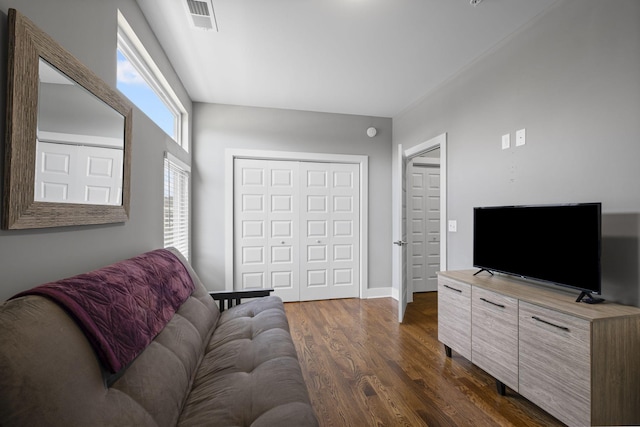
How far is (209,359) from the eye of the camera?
4.74 ft

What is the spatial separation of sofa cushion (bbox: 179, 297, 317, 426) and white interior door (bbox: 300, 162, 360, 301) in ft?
7.12

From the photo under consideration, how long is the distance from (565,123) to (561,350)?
146 centimetres

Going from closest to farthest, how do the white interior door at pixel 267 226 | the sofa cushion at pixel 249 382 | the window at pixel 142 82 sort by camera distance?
the sofa cushion at pixel 249 382 < the window at pixel 142 82 < the white interior door at pixel 267 226

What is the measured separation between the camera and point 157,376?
1036 mm

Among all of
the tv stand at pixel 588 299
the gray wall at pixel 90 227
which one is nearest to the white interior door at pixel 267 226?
the gray wall at pixel 90 227

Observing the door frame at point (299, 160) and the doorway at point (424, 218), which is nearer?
the door frame at point (299, 160)

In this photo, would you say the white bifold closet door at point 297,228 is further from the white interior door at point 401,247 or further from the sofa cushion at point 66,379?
the sofa cushion at point 66,379

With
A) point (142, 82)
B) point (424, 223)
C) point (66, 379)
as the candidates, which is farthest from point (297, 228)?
point (66, 379)

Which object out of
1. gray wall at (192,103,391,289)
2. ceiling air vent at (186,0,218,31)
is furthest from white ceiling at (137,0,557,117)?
gray wall at (192,103,391,289)

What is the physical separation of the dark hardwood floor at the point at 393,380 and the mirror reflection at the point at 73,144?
1791 mm

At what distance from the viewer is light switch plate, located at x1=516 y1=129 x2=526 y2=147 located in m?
2.14

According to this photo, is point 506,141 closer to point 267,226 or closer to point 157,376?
point 157,376

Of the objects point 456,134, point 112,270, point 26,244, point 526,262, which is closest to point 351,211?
point 456,134

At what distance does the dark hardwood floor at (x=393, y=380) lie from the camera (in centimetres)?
166
